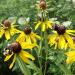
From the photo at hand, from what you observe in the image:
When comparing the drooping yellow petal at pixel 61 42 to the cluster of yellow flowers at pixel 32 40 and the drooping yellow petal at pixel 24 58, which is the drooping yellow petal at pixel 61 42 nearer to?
the cluster of yellow flowers at pixel 32 40

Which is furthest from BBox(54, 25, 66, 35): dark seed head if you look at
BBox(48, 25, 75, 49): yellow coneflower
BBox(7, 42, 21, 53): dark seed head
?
BBox(7, 42, 21, 53): dark seed head

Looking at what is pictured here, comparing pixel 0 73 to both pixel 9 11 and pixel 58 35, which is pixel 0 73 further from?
pixel 58 35

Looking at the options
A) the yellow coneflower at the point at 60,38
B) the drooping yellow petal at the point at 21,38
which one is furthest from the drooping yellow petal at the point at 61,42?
the drooping yellow petal at the point at 21,38

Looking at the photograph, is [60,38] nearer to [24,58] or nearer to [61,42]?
[61,42]

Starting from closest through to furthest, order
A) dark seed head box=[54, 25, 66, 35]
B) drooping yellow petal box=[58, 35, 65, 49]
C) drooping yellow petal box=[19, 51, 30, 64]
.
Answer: drooping yellow petal box=[19, 51, 30, 64], drooping yellow petal box=[58, 35, 65, 49], dark seed head box=[54, 25, 66, 35]

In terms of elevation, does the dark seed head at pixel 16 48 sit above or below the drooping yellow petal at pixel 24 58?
above

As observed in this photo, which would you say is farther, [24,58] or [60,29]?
[60,29]

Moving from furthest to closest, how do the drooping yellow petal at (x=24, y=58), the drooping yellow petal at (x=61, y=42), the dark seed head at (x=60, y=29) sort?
the dark seed head at (x=60, y=29) → the drooping yellow petal at (x=61, y=42) → the drooping yellow petal at (x=24, y=58)

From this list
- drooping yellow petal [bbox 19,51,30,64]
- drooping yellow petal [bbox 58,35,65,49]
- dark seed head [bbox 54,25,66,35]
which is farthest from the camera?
dark seed head [bbox 54,25,66,35]

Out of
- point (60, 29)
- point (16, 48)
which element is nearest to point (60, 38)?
point (60, 29)

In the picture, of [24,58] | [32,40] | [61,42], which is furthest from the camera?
[32,40]

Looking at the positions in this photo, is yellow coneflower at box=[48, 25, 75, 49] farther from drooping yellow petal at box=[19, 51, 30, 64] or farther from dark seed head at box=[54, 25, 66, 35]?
drooping yellow petal at box=[19, 51, 30, 64]

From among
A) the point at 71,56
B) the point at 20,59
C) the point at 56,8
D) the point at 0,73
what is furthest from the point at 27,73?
the point at 56,8
